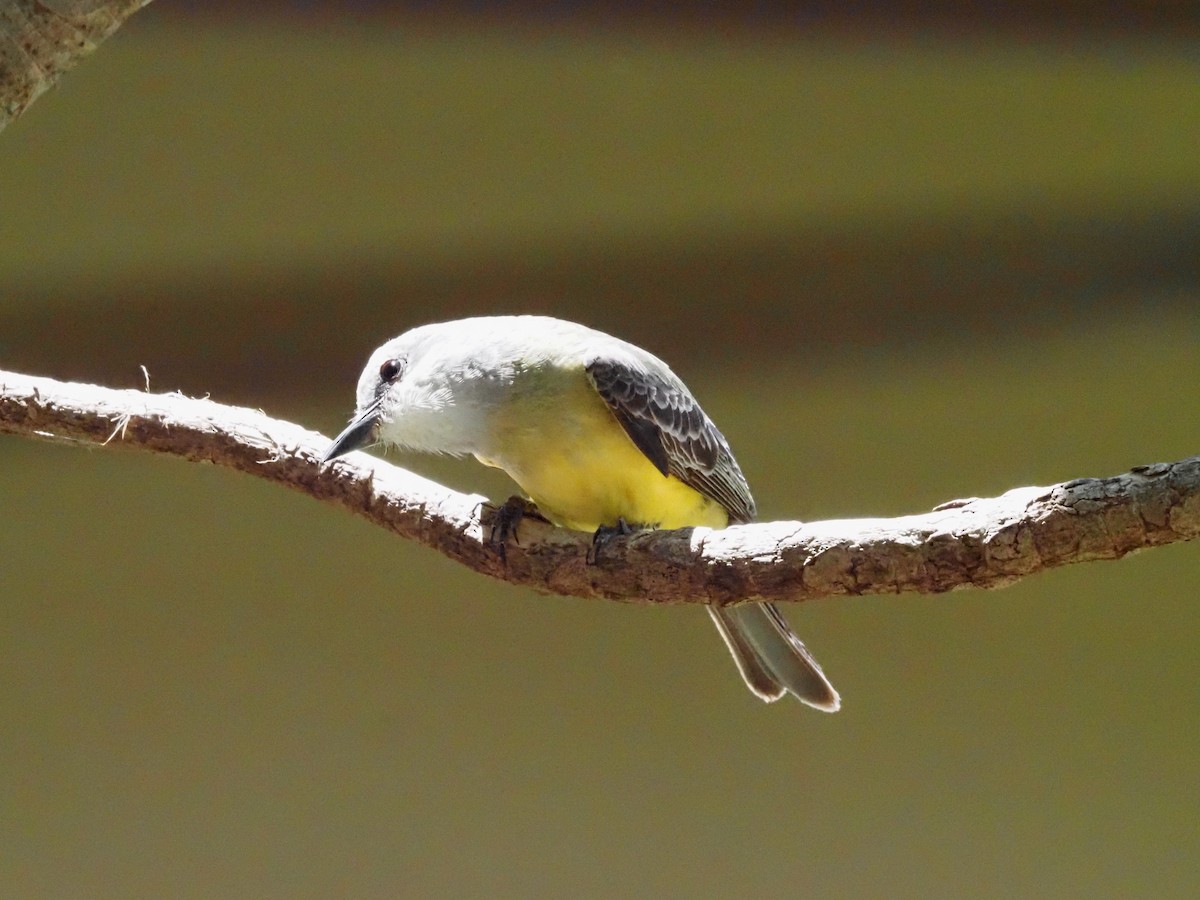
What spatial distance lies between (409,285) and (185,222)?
939mm

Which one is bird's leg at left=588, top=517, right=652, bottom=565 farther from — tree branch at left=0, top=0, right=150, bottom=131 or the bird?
tree branch at left=0, top=0, right=150, bottom=131

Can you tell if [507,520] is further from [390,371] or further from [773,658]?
[773,658]

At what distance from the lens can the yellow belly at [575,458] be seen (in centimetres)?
220

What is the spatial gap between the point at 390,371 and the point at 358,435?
8.0 inches

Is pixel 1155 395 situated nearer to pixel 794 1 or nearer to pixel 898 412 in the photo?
pixel 898 412

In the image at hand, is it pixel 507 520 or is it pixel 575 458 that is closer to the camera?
pixel 507 520

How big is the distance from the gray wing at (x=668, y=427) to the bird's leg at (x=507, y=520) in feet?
0.90

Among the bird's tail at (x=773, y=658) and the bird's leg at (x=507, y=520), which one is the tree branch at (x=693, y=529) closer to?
the bird's leg at (x=507, y=520)

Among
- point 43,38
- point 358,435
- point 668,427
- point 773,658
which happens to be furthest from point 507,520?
point 43,38

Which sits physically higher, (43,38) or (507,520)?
(43,38)

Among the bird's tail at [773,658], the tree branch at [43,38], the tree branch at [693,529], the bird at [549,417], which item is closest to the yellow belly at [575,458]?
the bird at [549,417]

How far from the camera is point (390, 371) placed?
Result: 2.28m

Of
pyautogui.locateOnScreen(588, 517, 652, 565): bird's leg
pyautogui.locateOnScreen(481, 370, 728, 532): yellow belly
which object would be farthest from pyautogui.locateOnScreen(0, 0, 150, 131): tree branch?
pyautogui.locateOnScreen(588, 517, 652, 565): bird's leg

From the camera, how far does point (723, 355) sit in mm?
4664
